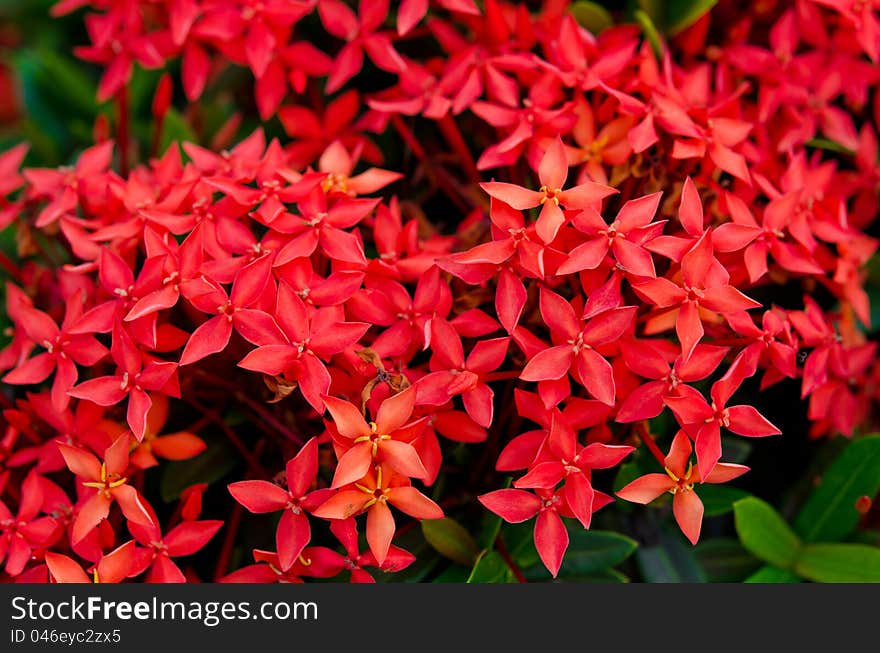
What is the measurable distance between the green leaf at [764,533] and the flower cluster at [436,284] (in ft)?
0.27

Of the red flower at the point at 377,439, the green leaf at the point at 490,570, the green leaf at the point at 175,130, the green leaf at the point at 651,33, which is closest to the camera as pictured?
the red flower at the point at 377,439

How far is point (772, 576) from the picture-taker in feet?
2.39

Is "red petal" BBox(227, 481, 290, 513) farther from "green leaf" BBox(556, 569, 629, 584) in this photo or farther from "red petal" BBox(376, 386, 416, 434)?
"green leaf" BBox(556, 569, 629, 584)

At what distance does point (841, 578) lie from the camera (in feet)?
2.35

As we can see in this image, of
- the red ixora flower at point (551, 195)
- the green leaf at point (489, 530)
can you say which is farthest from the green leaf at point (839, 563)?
the red ixora flower at point (551, 195)

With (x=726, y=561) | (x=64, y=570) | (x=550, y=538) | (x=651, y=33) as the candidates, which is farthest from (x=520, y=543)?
(x=651, y=33)

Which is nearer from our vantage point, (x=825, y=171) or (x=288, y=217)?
(x=288, y=217)

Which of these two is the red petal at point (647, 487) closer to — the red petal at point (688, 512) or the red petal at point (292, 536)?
the red petal at point (688, 512)

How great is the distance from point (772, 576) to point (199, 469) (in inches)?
18.5

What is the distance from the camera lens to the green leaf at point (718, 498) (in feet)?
2.38

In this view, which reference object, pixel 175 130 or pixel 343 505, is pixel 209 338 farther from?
pixel 175 130

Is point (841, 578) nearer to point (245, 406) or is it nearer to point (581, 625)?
point (581, 625)

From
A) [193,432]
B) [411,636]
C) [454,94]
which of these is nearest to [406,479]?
[411,636]

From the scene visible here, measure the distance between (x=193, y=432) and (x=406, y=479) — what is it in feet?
0.74
